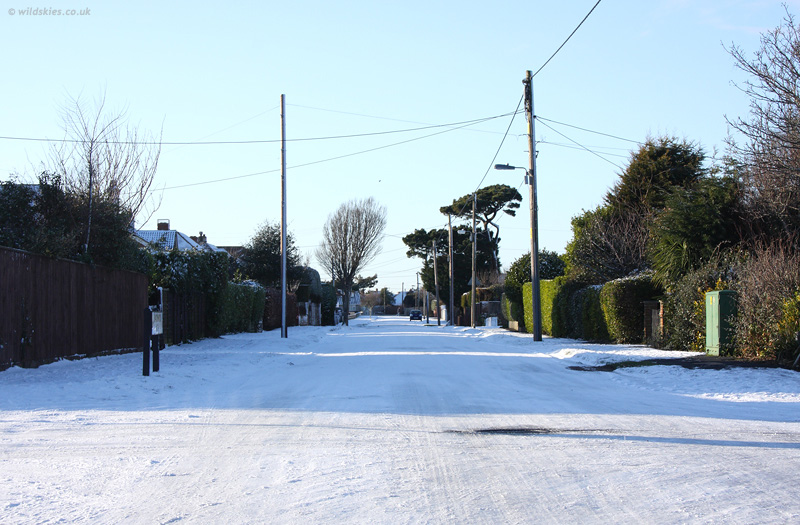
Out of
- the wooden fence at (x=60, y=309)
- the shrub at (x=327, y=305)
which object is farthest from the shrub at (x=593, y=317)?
the shrub at (x=327, y=305)

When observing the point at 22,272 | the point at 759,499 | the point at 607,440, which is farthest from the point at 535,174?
the point at 759,499

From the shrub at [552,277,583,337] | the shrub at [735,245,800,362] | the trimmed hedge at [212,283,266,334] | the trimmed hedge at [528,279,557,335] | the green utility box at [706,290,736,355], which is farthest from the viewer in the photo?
the trimmed hedge at [528,279,557,335]

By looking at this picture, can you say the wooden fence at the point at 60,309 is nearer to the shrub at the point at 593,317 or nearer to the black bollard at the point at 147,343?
the black bollard at the point at 147,343

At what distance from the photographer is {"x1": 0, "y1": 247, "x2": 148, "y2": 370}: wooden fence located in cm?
1230

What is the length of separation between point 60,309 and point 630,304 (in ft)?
51.7

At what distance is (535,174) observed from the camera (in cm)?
2567

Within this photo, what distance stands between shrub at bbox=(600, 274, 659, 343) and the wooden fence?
549 inches

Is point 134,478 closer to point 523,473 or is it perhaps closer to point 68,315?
point 523,473

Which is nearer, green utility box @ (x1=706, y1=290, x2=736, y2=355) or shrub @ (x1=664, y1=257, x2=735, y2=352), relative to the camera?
green utility box @ (x1=706, y1=290, x2=736, y2=355)

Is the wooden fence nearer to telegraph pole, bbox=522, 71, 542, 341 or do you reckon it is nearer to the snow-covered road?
the snow-covered road

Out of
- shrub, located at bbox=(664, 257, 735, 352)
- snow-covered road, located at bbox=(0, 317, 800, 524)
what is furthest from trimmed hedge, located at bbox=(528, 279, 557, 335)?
snow-covered road, located at bbox=(0, 317, 800, 524)

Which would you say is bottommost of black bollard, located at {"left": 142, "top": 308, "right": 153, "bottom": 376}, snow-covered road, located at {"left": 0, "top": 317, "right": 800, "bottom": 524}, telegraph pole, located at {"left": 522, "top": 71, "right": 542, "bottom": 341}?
snow-covered road, located at {"left": 0, "top": 317, "right": 800, "bottom": 524}

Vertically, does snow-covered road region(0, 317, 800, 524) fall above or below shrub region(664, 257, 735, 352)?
below

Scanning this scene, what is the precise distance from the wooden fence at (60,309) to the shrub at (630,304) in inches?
549
